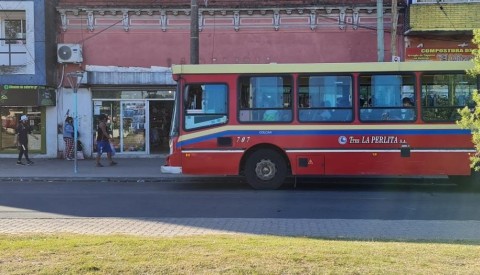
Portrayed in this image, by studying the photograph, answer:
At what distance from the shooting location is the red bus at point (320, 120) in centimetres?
1236

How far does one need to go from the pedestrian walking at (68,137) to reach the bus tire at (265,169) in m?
10.2

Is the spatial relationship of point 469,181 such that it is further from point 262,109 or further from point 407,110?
point 262,109

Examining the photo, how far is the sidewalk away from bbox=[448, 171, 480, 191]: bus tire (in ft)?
26.5

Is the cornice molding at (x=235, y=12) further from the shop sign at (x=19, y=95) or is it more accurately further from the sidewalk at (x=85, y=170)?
the sidewalk at (x=85, y=170)

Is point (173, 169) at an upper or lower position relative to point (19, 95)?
lower

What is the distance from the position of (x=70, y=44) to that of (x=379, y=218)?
15.5m

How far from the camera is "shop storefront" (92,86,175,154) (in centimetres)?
2100

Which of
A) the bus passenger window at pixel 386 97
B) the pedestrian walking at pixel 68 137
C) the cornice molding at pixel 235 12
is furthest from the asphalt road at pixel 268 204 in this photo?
the cornice molding at pixel 235 12

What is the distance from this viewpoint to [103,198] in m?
11.7

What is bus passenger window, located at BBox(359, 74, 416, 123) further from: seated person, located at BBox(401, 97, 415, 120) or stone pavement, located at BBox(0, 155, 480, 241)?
stone pavement, located at BBox(0, 155, 480, 241)

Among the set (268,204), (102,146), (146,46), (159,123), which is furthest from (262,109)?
(146,46)

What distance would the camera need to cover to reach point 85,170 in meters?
17.1

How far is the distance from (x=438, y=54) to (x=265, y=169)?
→ 10.7 m

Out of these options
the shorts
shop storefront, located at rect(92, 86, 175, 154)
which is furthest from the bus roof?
shop storefront, located at rect(92, 86, 175, 154)
